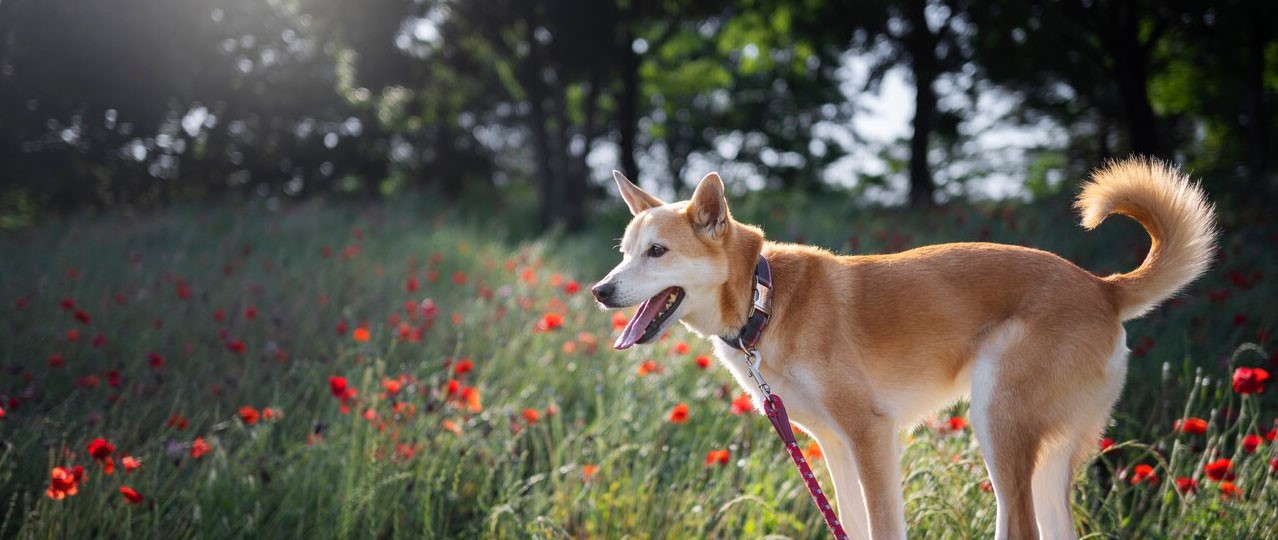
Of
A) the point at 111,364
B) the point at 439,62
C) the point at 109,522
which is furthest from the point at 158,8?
the point at 109,522

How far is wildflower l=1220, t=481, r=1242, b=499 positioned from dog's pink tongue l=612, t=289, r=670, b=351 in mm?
2455

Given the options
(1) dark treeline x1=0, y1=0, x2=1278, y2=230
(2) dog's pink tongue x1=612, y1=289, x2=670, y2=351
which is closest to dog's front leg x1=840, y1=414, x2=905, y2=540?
(2) dog's pink tongue x1=612, y1=289, x2=670, y2=351

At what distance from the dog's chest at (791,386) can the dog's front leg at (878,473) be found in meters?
0.14

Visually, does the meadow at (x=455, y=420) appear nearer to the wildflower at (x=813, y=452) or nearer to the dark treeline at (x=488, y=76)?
the wildflower at (x=813, y=452)

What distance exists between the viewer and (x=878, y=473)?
119 inches

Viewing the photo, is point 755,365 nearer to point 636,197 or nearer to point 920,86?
point 636,197

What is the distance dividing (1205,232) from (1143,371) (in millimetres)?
2636

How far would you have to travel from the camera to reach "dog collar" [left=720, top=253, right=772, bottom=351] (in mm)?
3262

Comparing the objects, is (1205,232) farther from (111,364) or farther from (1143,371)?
(111,364)

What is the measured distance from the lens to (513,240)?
17.7 m

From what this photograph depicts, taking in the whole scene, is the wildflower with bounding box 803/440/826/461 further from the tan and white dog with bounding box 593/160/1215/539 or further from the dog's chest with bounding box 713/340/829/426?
the dog's chest with bounding box 713/340/829/426

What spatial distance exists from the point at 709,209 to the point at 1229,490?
2.47 meters

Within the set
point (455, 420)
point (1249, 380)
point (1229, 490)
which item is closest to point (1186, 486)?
point (1229, 490)

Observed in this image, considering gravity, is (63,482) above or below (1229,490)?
below
